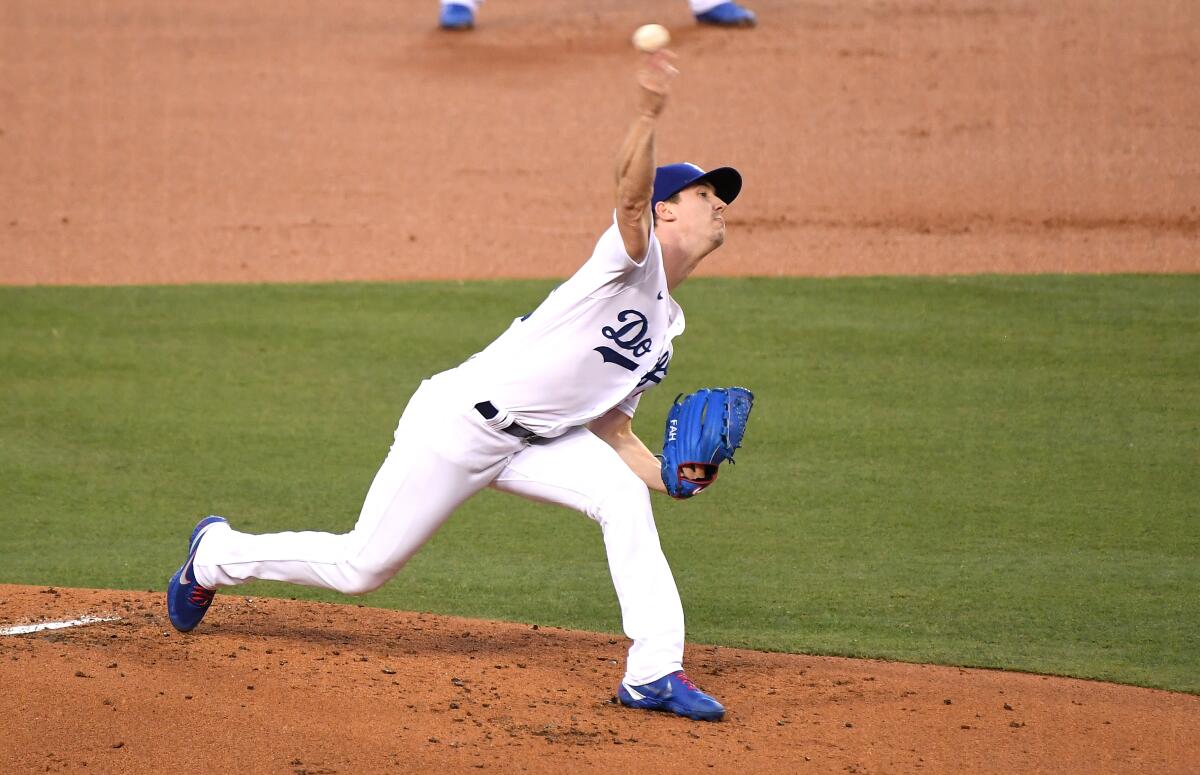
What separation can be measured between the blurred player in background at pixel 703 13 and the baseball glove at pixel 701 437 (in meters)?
12.4

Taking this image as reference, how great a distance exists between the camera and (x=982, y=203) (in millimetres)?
12438

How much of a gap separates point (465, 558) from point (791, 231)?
6347 millimetres

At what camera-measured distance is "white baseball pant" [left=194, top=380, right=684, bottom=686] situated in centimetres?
420

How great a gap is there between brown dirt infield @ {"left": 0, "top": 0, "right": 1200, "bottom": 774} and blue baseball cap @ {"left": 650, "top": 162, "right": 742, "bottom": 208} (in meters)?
1.39

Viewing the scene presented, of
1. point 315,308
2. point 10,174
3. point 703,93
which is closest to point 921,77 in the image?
point 703,93

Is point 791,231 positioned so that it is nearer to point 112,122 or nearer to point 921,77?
point 921,77

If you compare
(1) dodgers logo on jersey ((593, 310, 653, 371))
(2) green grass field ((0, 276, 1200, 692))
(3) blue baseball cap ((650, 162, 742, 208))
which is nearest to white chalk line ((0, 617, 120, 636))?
(2) green grass field ((0, 276, 1200, 692))

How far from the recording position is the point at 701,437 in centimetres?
430

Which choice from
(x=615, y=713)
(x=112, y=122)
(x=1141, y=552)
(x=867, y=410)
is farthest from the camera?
(x=112, y=122)

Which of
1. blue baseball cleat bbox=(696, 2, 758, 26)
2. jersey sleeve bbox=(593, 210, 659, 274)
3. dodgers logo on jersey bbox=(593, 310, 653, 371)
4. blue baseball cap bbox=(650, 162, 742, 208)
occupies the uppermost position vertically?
blue baseball cleat bbox=(696, 2, 758, 26)

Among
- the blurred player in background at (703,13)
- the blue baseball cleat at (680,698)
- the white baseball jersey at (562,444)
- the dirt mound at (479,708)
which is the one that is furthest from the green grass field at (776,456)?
the blurred player in background at (703,13)

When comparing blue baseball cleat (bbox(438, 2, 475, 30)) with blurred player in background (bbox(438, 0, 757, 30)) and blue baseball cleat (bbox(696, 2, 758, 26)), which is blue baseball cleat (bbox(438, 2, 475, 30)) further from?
blue baseball cleat (bbox(696, 2, 758, 26))

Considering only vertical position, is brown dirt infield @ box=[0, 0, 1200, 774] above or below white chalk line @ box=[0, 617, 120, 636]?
above

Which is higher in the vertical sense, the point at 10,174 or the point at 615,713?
the point at 10,174
